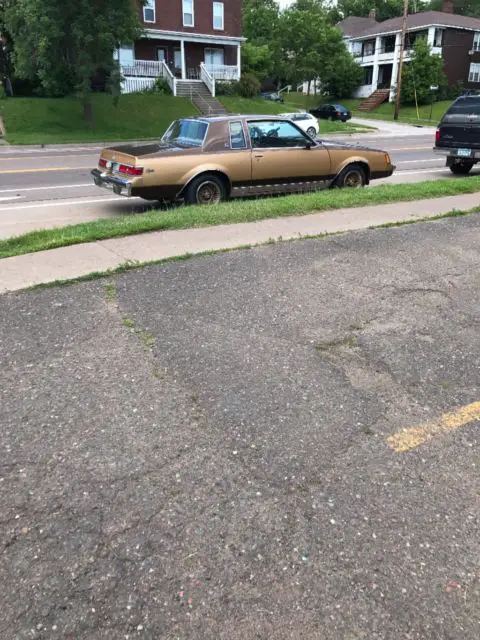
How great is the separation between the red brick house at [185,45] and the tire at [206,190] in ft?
98.1

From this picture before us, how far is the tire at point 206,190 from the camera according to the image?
9391 millimetres

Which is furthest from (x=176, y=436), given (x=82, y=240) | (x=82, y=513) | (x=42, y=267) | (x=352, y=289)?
(x=82, y=240)

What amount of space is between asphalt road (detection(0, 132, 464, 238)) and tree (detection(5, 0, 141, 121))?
459 cm

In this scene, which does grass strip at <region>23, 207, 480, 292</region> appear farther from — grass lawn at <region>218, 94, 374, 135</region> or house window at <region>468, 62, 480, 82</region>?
house window at <region>468, 62, 480, 82</region>

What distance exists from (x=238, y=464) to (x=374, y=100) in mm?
58724

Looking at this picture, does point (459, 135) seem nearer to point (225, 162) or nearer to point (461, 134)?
point (461, 134)

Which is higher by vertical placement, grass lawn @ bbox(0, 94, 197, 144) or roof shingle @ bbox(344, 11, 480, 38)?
roof shingle @ bbox(344, 11, 480, 38)

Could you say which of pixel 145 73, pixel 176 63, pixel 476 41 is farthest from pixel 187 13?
pixel 476 41

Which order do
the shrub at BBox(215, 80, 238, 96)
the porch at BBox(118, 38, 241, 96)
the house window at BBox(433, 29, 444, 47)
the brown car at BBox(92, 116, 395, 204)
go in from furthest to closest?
the house window at BBox(433, 29, 444, 47), the shrub at BBox(215, 80, 238, 96), the porch at BBox(118, 38, 241, 96), the brown car at BBox(92, 116, 395, 204)

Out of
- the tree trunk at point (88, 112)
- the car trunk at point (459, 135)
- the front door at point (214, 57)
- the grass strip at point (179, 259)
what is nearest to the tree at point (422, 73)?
the front door at point (214, 57)

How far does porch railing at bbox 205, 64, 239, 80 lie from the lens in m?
39.4

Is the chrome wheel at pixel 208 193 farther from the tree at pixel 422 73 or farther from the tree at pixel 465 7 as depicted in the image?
the tree at pixel 465 7


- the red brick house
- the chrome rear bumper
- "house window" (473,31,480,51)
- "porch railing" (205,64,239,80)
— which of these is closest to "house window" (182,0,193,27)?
the red brick house

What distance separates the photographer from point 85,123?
28172 millimetres
